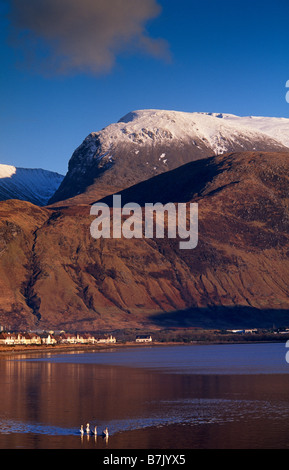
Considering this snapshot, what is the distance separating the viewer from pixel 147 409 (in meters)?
67.9

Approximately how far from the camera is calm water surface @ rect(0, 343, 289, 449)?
51.5m

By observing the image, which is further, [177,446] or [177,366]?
[177,366]

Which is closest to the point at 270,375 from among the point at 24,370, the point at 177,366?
the point at 177,366

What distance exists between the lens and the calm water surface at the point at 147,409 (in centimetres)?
5147

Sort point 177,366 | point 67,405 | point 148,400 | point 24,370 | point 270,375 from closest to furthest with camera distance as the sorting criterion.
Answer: point 67,405
point 148,400
point 270,375
point 24,370
point 177,366

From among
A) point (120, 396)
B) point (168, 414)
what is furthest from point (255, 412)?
point (120, 396)

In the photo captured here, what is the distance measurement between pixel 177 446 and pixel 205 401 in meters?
Answer: 24.8

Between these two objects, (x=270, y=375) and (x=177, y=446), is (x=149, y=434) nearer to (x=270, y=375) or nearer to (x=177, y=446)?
(x=177, y=446)

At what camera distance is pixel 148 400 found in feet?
247

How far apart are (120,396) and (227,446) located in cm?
3077

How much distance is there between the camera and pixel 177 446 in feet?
161
